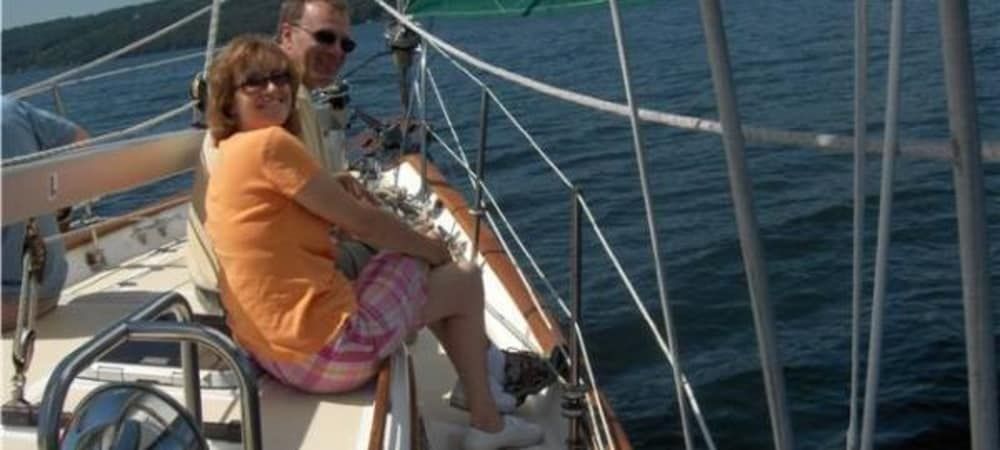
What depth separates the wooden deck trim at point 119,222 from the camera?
12.2 feet

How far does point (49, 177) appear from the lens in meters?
2.19

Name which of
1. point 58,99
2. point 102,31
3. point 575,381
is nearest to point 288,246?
point 575,381

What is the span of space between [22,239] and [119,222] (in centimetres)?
117

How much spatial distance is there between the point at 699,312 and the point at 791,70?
6.72m

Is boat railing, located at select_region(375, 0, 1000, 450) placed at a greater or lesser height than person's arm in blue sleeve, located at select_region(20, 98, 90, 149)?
lesser

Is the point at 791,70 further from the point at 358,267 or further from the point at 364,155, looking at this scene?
the point at 358,267

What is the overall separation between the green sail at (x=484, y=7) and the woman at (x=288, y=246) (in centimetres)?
94

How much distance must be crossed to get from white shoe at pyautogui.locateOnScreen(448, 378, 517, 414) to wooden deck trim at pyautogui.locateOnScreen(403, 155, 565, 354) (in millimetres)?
350

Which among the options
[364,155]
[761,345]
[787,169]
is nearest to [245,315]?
[761,345]

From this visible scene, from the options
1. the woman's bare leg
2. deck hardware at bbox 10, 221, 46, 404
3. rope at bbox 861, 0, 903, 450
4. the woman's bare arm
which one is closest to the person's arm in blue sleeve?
deck hardware at bbox 10, 221, 46, 404

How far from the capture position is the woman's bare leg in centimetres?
244

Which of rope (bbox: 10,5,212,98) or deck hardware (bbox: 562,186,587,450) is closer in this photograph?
deck hardware (bbox: 562,186,587,450)

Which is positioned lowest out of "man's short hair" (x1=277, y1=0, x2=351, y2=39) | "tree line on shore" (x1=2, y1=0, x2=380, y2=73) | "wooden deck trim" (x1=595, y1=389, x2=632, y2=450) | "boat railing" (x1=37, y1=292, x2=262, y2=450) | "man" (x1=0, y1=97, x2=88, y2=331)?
"wooden deck trim" (x1=595, y1=389, x2=632, y2=450)

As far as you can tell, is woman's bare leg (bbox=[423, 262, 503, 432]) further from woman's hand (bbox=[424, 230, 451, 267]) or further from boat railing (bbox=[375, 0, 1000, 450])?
boat railing (bbox=[375, 0, 1000, 450])
